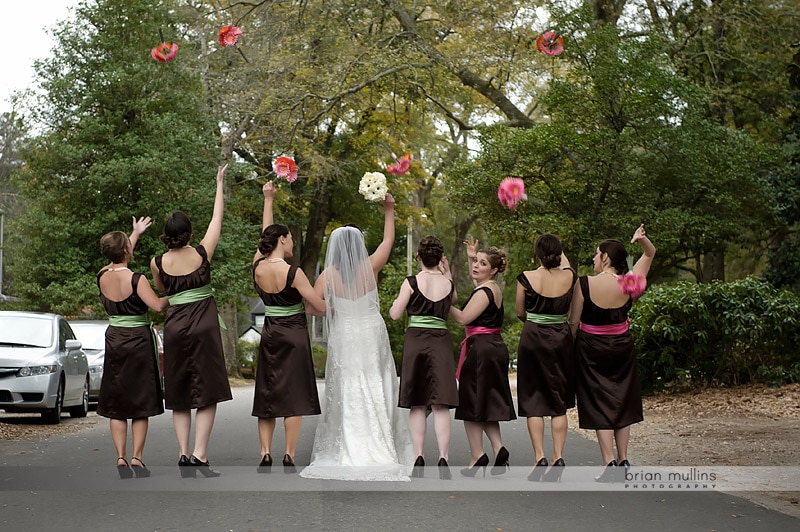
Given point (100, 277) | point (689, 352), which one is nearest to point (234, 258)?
point (689, 352)

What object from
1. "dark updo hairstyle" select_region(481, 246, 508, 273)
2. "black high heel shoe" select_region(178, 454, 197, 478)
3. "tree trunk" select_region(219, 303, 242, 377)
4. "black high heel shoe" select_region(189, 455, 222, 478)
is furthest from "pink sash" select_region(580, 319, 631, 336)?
"tree trunk" select_region(219, 303, 242, 377)

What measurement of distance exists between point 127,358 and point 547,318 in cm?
374

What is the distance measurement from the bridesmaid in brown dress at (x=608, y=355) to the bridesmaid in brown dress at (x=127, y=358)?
12.3 ft

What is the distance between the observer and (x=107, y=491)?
8742 mm

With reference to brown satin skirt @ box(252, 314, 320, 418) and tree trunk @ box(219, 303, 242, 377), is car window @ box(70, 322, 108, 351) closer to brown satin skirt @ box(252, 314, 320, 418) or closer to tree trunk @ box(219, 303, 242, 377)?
brown satin skirt @ box(252, 314, 320, 418)

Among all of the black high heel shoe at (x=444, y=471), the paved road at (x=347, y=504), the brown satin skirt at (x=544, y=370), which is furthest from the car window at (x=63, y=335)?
the brown satin skirt at (x=544, y=370)

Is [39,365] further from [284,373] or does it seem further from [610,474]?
[610,474]

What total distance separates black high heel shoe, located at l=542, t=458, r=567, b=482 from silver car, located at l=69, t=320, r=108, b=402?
12559 millimetres

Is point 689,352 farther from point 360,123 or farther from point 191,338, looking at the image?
point 360,123

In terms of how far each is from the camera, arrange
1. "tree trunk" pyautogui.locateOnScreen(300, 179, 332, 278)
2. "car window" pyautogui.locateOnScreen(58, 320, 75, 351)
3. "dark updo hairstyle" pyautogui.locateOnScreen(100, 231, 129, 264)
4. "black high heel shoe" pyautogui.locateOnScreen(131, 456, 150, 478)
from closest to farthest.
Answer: "black high heel shoe" pyautogui.locateOnScreen(131, 456, 150, 478) < "dark updo hairstyle" pyautogui.locateOnScreen(100, 231, 129, 264) < "car window" pyautogui.locateOnScreen(58, 320, 75, 351) < "tree trunk" pyautogui.locateOnScreen(300, 179, 332, 278)

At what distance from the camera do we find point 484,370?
9.77m

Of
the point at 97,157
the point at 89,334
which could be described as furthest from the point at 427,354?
the point at 97,157

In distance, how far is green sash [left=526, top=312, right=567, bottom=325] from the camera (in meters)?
9.53

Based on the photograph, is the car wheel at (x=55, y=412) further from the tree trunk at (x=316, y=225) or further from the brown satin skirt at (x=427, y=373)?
the tree trunk at (x=316, y=225)
